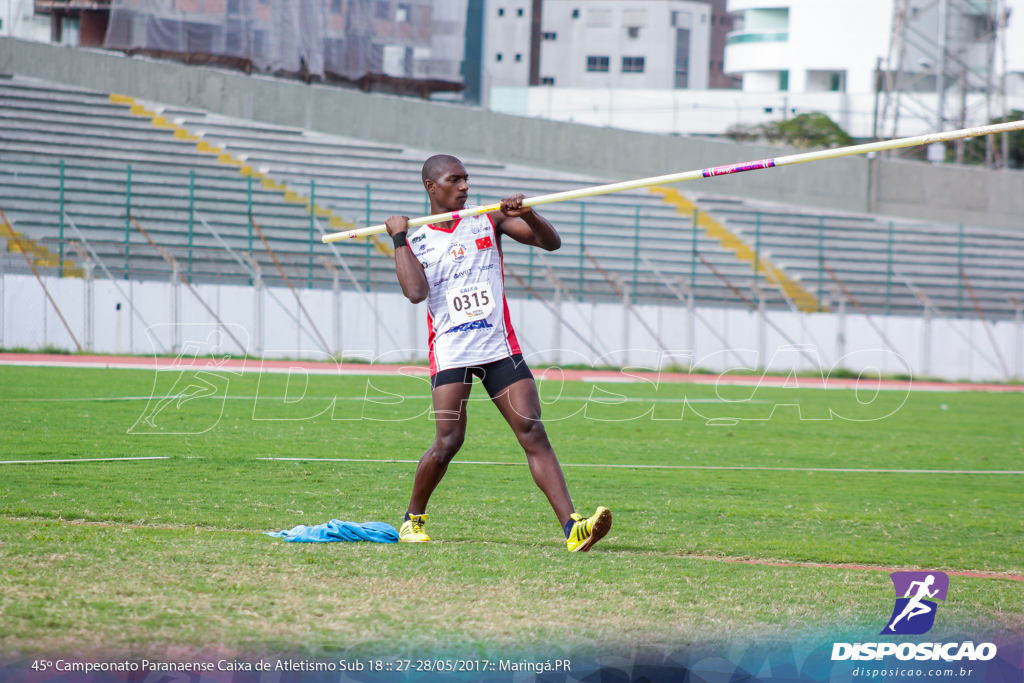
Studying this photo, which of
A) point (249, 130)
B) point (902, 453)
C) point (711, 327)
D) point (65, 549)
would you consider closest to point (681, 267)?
point (711, 327)

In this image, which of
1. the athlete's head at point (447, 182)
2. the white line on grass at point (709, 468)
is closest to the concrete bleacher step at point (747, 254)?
the white line on grass at point (709, 468)

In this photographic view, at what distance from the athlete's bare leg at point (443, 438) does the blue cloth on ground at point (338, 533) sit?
234 millimetres

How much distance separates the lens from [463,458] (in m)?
9.05

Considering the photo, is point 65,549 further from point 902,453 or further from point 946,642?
point 902,453

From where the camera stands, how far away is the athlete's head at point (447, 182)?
573 cm

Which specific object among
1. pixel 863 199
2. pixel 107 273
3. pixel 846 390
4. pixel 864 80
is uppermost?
pixel 864 80

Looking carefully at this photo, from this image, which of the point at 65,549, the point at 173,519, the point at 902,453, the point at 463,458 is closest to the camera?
the point at 65,549

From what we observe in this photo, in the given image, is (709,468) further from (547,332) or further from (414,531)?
(547,332)

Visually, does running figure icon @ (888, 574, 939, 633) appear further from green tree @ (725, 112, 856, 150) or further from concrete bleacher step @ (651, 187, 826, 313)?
green tree @ (725, 112, 856, 150)

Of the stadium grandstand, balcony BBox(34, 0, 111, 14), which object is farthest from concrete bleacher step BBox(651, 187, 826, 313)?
balcony BBox(34, 0, 111, 14)

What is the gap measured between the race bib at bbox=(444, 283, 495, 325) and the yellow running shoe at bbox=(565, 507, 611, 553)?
1129 mm

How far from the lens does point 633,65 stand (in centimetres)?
7056

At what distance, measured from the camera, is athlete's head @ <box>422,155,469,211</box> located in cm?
573

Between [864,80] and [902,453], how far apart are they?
56.4 metres
